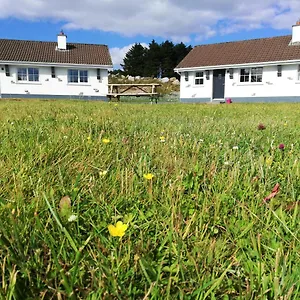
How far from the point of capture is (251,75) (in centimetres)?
2417

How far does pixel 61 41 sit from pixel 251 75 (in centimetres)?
1684

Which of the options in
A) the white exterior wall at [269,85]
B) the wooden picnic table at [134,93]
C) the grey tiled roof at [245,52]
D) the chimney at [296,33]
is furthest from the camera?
the chimney at [296,33]

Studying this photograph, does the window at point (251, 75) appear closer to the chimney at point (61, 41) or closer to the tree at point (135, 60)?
the chimney at point (61, 41)

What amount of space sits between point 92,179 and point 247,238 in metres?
0.91

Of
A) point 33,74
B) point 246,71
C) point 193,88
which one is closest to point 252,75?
point 246,71

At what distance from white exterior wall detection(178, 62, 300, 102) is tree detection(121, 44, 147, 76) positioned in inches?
1398

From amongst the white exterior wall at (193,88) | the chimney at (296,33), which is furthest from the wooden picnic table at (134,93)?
the chimney at (296,33)

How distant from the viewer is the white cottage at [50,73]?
84.5ft

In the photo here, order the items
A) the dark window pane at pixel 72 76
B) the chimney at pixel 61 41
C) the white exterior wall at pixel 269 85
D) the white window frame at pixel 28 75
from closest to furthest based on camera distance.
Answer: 1. the white exterior wall at pixel 269 85
2. the white window frame at pixel 28 75
3. the dark window pane at pixel 72 76
4. the chimney at pixel 61 41

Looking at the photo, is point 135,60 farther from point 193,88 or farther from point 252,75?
point 252,75

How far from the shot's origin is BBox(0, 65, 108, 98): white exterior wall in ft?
84.6

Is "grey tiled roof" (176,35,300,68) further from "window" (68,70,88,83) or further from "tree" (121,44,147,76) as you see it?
"tree" (121,44,147,76)

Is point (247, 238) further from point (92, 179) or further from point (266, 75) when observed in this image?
point (266, 75)

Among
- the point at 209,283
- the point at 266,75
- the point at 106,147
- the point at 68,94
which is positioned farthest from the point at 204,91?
the point at 209,283
